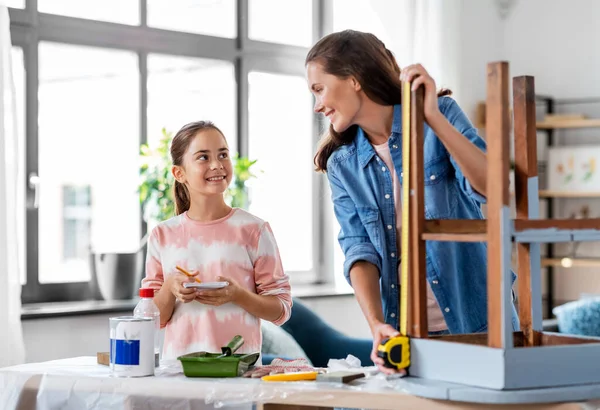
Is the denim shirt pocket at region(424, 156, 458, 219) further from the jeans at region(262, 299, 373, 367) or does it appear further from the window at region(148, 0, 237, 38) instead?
the window at region(148, 0, 237, 38)

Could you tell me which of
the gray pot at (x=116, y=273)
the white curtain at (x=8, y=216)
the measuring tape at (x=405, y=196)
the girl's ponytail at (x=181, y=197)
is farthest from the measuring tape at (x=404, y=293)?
the gray pot at (x=116, y=273)

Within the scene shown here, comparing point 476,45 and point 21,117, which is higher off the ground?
point 476,45

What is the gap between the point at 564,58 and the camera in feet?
19.9

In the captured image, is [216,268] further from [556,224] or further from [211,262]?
[556,224]

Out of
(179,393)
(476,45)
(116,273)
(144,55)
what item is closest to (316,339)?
(116,273)

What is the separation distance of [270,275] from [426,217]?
0.40 meters

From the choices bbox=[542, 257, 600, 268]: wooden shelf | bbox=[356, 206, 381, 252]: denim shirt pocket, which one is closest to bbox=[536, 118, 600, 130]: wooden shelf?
bbox=[542, 257, 600, 268]: wooden shelf

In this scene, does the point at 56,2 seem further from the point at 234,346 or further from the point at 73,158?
the point at 234,346

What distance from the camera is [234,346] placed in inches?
75.7

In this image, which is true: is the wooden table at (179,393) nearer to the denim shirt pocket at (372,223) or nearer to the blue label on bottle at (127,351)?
the blue label on bottle at (127,351)

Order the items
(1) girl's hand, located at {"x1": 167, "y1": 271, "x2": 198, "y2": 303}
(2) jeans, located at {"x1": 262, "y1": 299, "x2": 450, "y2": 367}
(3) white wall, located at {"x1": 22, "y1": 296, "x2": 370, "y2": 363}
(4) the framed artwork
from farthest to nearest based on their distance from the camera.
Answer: (4) the framed artwork
(2) jeans, located at {"x1": 262, "y1": 299, "x2": 450, "y2": 367}
(3) white wall, located at {"x1": 22, "y1": 296, "x2": 370, "y2": 363}
(1) girl's hand, located at {"x1": 167, "y1": 271, "x2": 198, "y2": 303}

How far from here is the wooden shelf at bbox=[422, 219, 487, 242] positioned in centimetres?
163

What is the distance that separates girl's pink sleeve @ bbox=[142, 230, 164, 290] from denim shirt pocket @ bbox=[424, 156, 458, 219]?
62 centimetres

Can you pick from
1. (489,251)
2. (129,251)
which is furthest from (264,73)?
(489,251)
